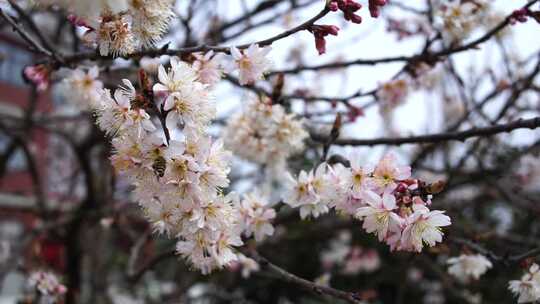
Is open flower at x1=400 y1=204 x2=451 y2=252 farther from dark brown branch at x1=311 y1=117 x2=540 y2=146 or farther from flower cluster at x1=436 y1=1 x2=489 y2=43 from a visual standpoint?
flower cluster at x1=436 y1=1 x2=489 y2=43

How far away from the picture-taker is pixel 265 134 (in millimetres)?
2139

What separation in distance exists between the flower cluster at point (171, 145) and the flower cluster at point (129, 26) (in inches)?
4.3

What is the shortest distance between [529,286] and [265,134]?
3.76 feet

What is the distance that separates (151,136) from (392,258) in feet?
17.3

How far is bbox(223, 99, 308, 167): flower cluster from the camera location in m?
2.05

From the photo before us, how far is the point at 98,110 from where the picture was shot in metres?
1.28

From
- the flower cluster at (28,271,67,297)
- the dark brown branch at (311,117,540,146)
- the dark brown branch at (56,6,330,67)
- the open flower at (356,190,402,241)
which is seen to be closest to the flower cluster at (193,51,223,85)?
the dark brown branch at (56,6,330,67)

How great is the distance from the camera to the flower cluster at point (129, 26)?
47.5 inches

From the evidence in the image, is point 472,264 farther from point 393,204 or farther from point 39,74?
point 39,74

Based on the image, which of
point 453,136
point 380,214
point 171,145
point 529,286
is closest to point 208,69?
point 171,145

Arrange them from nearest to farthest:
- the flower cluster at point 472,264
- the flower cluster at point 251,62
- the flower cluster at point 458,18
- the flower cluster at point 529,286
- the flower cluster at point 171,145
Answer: the flower cluster at point 171,145 → the flower cluster at point 251,62 → the flower cluster at point 529,286 → the flower cluster at point 472,264 → the flower cluster at point 458,18

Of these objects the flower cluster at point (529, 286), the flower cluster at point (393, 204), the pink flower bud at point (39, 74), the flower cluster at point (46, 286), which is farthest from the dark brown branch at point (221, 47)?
the flower cluster at point (46, 286)

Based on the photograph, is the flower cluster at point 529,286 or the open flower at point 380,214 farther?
the flower cluster at point 529,286

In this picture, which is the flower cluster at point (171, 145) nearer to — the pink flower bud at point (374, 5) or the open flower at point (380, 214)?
the open flower at point (380, 214)
